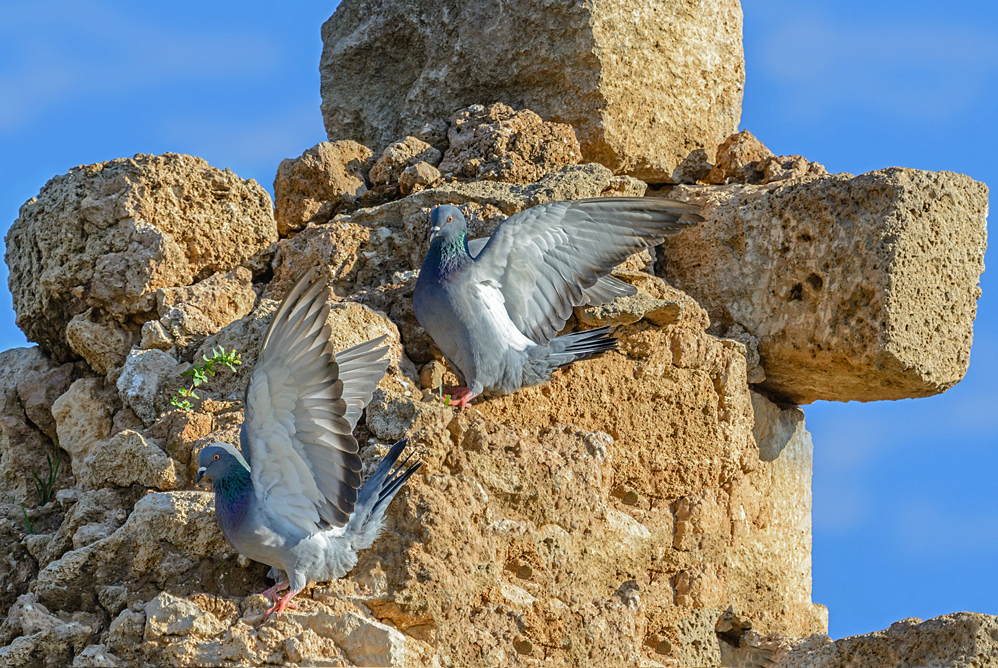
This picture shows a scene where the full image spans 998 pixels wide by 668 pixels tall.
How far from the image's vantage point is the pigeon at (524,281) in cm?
554

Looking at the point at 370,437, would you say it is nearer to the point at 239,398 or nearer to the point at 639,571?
the point at 239,398

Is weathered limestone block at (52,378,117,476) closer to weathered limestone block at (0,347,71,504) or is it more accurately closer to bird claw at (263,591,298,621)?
weathered limestone block at (0,347,71,504)

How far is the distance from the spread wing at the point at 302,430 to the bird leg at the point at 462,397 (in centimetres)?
96

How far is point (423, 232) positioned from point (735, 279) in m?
1.79

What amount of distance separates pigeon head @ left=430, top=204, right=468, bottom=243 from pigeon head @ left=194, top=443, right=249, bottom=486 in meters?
1.49

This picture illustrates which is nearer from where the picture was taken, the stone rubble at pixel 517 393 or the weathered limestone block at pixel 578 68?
the stone rubble at pixel 517 393

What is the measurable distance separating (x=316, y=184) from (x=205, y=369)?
1594 millimetres

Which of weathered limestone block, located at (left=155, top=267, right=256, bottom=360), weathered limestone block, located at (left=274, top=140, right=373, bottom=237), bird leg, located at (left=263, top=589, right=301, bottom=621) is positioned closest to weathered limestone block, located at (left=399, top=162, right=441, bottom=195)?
weathered limestone block, located at (left=274, top=140, right=373, bottom=237)

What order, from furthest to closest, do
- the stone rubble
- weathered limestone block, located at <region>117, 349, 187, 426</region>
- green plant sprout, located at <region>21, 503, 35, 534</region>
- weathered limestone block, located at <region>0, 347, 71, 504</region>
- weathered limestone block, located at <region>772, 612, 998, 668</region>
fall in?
weathered limestone block, located at <region>0, 347, 71, 504</region>, weathered limestone block, located at <region>117, 349, 187, 426</region>, green plant sprout, located at <region>21, 503, 35, 534</region>, weathered limestone block, located at <region>772, 612, 998, 668</region>, the stone rubble

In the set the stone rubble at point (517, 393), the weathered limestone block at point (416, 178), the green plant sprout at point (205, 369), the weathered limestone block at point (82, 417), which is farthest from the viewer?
the weathered limestone block at point (416, 178)

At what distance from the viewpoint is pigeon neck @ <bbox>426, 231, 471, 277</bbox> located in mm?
5547

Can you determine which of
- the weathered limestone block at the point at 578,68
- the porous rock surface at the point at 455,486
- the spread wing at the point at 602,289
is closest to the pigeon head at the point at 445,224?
the spread wing at the point at 602,289

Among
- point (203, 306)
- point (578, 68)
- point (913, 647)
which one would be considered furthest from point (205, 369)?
point (913, 647)

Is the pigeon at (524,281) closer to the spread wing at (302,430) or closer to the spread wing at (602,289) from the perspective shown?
the spread wing at (602,289)
